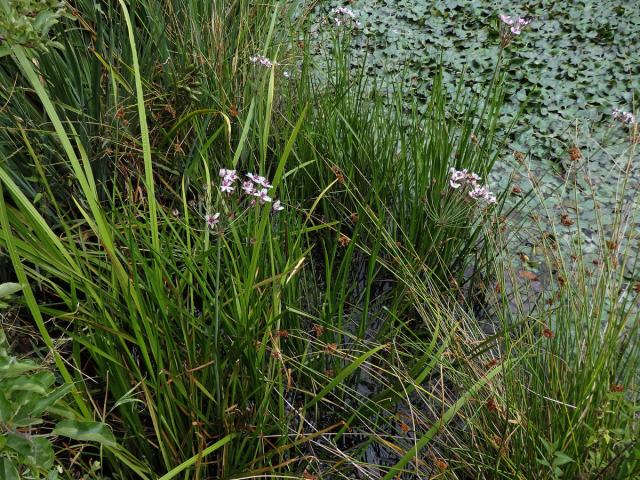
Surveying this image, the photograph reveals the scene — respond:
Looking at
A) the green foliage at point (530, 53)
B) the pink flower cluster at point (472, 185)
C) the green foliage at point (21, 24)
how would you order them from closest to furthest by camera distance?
the green foliage at point (21, 24)
the pink flower cluster at point (472, 185)
the green foliage at point (530, 53)

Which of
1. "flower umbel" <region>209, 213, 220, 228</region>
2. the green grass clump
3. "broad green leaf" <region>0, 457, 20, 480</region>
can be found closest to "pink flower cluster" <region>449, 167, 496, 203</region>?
the green grass clump

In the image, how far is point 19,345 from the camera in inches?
81.3

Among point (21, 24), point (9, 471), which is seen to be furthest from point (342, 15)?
point (9, 471)

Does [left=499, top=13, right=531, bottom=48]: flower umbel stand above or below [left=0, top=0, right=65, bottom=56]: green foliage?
below

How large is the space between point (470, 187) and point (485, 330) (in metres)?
0.67

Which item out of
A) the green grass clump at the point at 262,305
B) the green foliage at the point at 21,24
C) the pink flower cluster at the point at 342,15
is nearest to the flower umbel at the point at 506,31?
the green grass clump at the point at 262,305

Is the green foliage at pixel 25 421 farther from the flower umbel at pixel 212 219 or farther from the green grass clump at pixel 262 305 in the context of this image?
the flower umbel at pixel 212 219

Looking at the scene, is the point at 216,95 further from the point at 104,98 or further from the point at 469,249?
the point at 469,249

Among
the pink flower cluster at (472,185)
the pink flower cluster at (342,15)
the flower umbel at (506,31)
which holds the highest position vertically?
the flower umbel at (506,31)

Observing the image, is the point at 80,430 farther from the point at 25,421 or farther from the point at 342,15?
the point at 342,15

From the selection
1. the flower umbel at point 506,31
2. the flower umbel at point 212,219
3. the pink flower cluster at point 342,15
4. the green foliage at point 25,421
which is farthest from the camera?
the pink flower cluster at point 342,15

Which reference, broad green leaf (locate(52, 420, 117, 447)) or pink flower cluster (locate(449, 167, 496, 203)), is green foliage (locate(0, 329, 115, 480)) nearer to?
broad green leaf (locate(52, 420, 117, 447))

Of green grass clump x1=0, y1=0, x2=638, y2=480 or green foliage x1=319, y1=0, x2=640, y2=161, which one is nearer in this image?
green grass clump x1=0, y1=0, x2=638, y2=480

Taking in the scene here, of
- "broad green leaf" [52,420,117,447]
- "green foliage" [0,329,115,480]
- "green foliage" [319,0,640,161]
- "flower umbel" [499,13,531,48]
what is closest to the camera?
"green foliage" [0,329,115,480]
